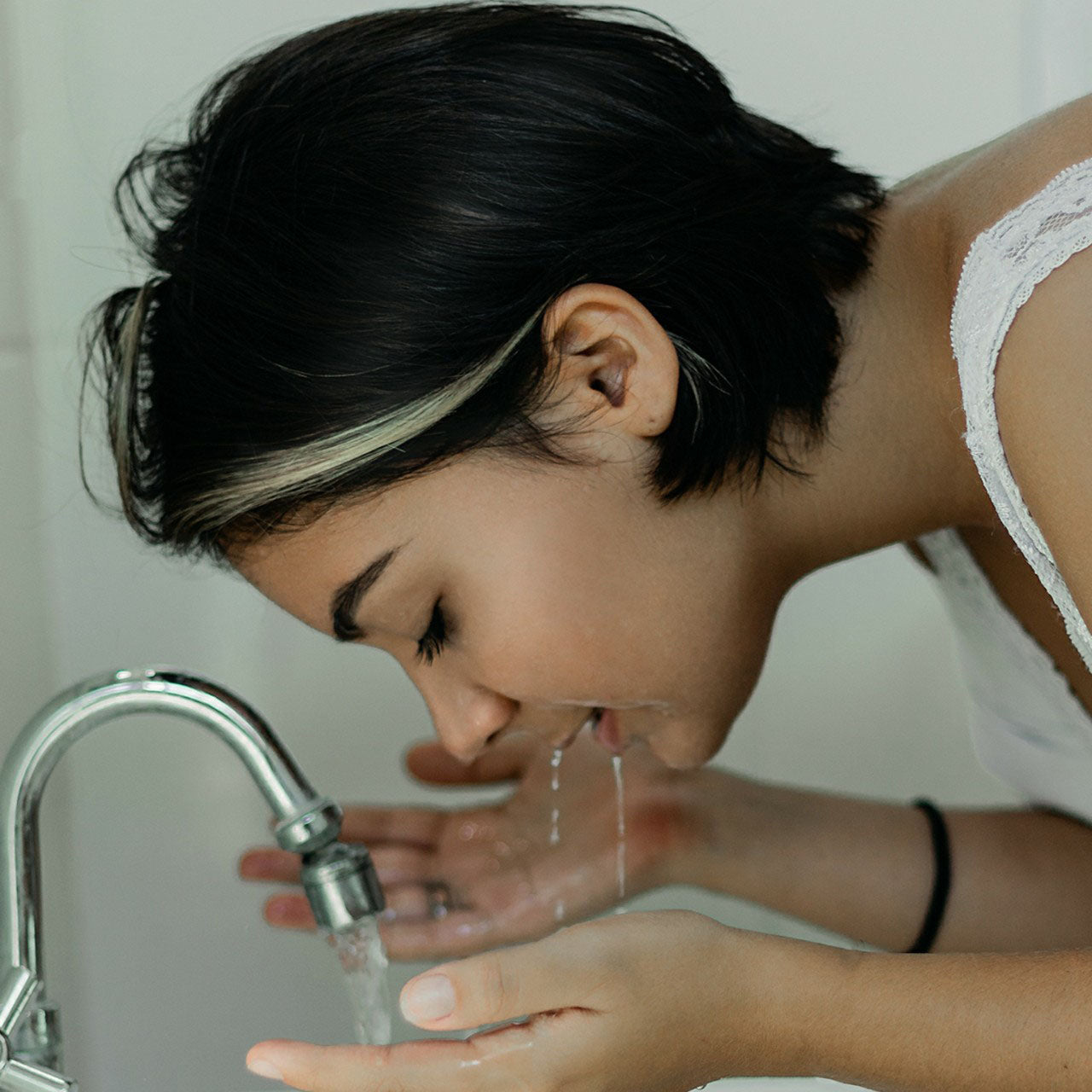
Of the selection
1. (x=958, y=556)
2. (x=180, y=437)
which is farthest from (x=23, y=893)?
(x=958, y=556)

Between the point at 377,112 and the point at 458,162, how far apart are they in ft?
0.18

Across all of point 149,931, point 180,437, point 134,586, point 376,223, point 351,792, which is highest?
point 376,223

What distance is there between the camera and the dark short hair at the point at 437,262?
2.27 ft

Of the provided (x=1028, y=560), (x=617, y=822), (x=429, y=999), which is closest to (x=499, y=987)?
(x=429, y=999)

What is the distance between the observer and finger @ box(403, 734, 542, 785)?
1097mm

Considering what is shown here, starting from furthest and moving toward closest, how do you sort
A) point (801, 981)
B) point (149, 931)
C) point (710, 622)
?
point (149, 931)
point (710, 622)
point (801, 981)

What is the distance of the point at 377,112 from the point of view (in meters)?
0.71

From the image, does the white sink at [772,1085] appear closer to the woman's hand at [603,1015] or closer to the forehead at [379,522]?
the woman's hand at [603,1015]

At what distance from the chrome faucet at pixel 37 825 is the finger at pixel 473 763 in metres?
0.32

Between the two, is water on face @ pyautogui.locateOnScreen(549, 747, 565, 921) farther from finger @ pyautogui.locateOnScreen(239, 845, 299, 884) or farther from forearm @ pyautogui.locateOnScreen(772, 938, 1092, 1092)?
forearm @ pyautogui.locateOnScreen(772, 938, 1092, 1092)

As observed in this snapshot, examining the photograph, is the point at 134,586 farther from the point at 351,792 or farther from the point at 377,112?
the point at 377,112

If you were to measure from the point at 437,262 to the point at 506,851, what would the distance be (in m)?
0.57

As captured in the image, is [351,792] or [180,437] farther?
[351,792]

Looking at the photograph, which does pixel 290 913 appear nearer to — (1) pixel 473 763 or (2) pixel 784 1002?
(1) pixel 473 763
